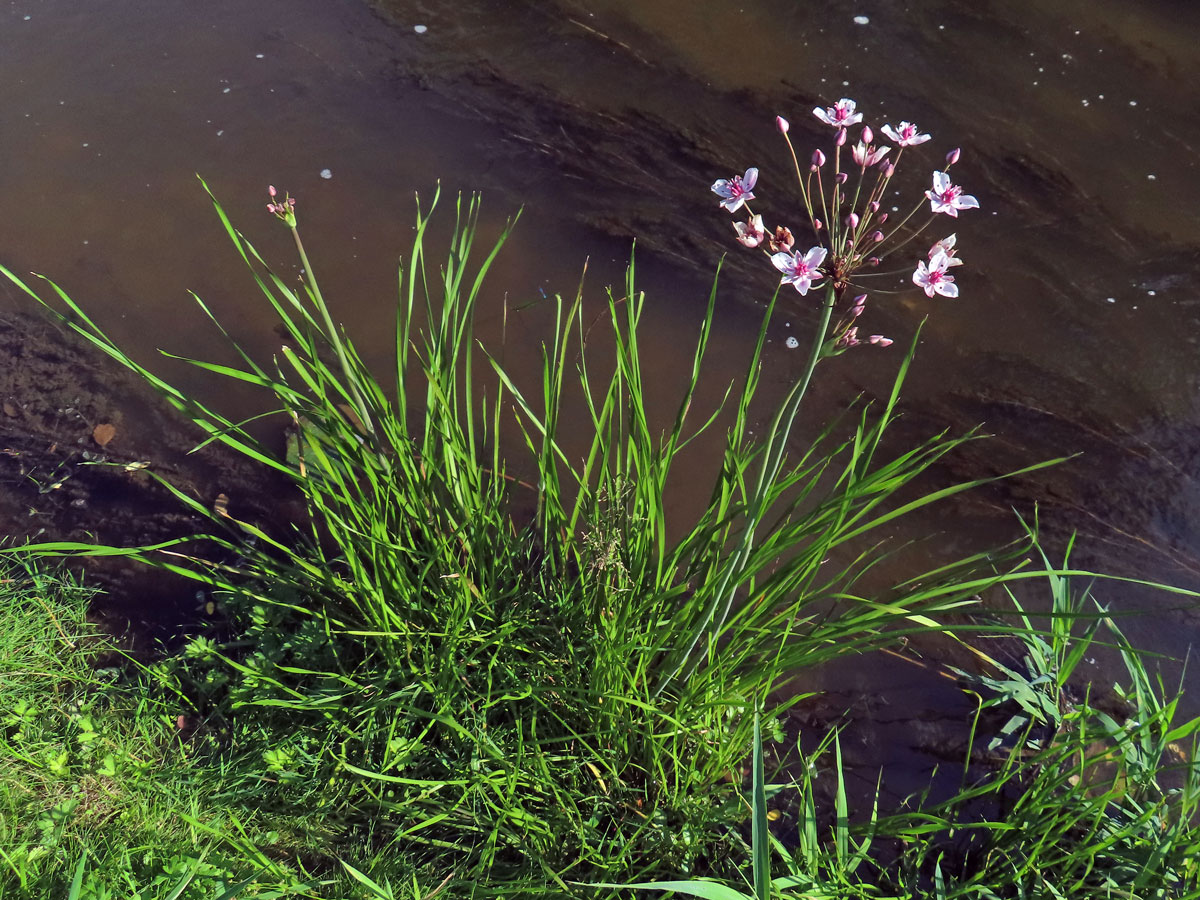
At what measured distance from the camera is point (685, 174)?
2.94 metres

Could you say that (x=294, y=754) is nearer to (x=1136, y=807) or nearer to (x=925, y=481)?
(x=1136, y=807)

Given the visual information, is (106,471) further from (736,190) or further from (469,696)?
(736,190)

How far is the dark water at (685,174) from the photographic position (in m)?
2.39

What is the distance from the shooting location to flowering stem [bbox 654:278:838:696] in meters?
0.98

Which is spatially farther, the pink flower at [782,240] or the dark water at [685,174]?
the dark water at [685,174]

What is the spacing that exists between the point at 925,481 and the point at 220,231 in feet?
7.67

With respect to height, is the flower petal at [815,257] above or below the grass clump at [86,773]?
above

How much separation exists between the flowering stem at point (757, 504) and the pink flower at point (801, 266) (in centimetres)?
3

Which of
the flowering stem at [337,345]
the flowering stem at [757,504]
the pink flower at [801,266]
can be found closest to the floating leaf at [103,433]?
the flowering stem at [337,345]

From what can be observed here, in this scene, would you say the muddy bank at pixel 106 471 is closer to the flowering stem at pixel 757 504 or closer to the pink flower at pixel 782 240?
the flowering stem at pixel 757 504

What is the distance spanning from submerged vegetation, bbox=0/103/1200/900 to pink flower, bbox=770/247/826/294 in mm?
287

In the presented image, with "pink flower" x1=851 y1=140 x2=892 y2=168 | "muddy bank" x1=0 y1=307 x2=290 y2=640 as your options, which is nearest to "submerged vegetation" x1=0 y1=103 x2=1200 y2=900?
"muddy bank" x1=0 y1=307 x2=290 y2=640

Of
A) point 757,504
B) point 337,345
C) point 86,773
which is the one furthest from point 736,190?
point 86,773

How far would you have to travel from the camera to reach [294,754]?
5.42 feet
